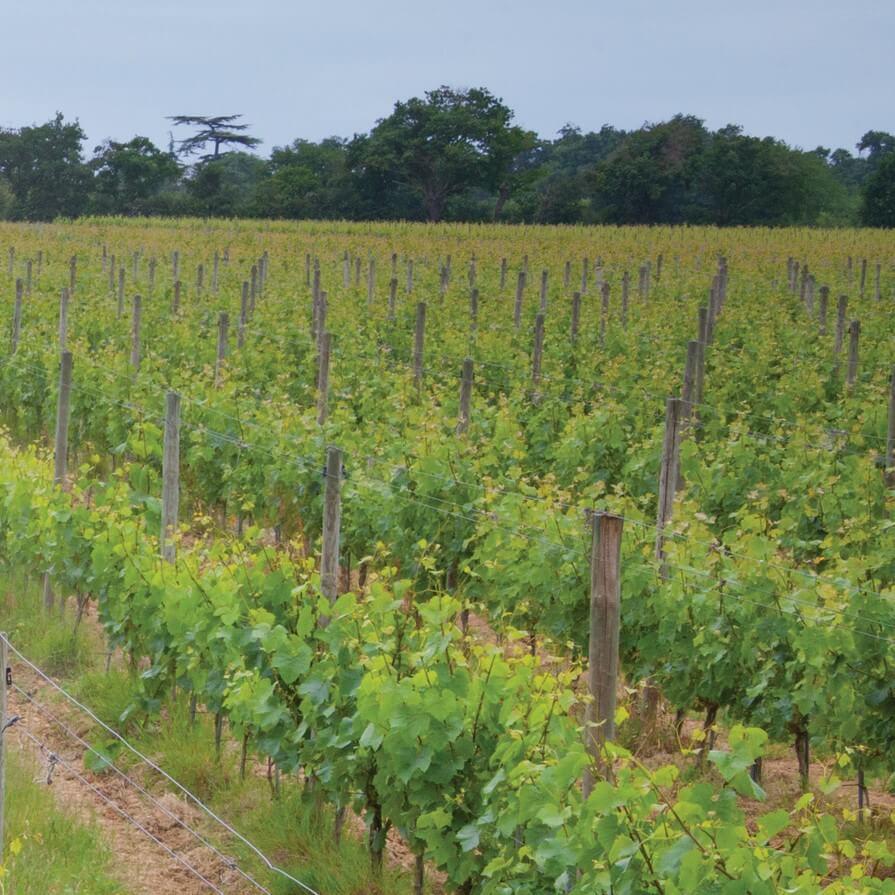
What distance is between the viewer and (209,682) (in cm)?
689

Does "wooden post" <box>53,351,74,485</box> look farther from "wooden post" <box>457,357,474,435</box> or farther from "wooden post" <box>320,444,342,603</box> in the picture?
"wooden post" <box>320,444,342,603</box>

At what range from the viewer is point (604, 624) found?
4.83 meters

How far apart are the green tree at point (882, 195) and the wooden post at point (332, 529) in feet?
173

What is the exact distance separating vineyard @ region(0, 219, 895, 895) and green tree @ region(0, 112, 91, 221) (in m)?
49.7

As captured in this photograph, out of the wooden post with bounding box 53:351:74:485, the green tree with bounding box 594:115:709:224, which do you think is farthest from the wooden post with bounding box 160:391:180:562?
the green tree with bounding box 594:115:709:224

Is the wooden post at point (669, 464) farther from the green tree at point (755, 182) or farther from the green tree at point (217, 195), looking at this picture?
the green tree at point (217, 195)

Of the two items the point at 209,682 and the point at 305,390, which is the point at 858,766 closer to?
the point at 209,682

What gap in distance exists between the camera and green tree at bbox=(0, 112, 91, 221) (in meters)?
65.6

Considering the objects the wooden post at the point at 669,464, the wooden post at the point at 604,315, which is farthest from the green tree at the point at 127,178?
the wooden post at the point at 669,464

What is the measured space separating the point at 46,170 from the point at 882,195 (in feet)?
119

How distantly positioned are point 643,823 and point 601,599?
2.71 ft

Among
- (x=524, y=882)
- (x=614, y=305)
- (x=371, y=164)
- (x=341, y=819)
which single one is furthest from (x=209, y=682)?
(x=371, y=164)

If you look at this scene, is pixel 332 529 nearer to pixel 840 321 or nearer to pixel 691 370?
pixel 691 370

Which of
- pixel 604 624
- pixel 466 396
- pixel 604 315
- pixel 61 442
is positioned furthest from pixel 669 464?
pixel 604 315
